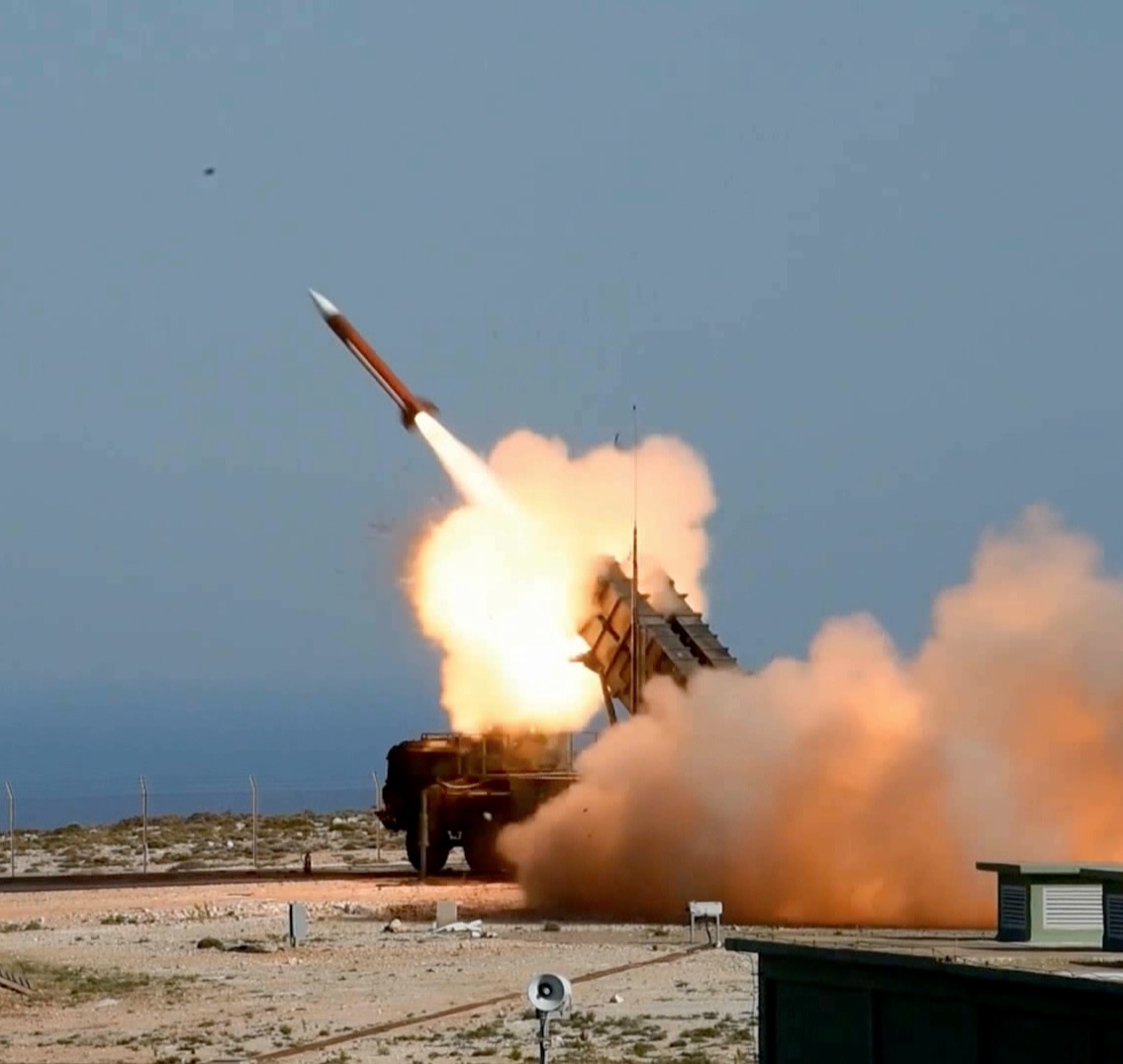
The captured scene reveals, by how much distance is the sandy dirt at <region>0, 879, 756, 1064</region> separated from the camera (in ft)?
92.2

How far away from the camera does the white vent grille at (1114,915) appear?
19.7 m

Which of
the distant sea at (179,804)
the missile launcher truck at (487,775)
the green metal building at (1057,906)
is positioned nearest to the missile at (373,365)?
the missile launcher truck at (487,775)

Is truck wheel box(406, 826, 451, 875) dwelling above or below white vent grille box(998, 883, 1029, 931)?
above

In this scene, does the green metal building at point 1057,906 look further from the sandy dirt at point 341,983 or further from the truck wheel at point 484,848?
the truck wheel at point 484,848

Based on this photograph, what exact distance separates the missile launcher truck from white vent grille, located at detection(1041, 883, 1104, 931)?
998 inches

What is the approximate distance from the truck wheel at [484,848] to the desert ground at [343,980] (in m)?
1.86

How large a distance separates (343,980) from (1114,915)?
15673 mm

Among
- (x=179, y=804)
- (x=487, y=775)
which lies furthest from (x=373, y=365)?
(x=179, y=804)

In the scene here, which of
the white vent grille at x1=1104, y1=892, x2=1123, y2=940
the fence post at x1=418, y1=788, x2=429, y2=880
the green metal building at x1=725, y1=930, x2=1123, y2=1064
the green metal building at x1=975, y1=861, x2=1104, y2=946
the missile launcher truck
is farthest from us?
the fence post at x1=418, y1=788, x2=429, y2=880

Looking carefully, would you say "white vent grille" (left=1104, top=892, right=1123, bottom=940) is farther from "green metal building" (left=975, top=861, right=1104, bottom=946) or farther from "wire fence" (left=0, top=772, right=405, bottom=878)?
"wire fence" (left=0, top=772, right=405, bottom=878)

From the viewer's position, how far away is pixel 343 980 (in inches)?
1329

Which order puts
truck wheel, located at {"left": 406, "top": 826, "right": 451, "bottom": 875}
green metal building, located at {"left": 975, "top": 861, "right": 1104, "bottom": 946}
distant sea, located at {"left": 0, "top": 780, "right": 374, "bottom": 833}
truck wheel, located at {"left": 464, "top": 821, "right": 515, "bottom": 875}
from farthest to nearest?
distant sea, located at {"left": 0, "top": 780, "right": 374, "bottom": 833}, truck wheel, located at {"left": 406, "top": 826, "right": 451, "bottom": 875}, truck wheel, located at {"left": 464, "top": 821, "right": 515, "bottom": 875}, green metal building, located at {"left": 975, "top": 861, "right": 1104, "bottom": 946}

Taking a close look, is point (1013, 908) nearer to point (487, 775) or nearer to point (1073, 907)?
point (1073, 907)

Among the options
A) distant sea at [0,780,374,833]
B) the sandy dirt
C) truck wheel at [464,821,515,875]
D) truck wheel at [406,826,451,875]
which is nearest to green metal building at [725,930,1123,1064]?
the sandy dirt
